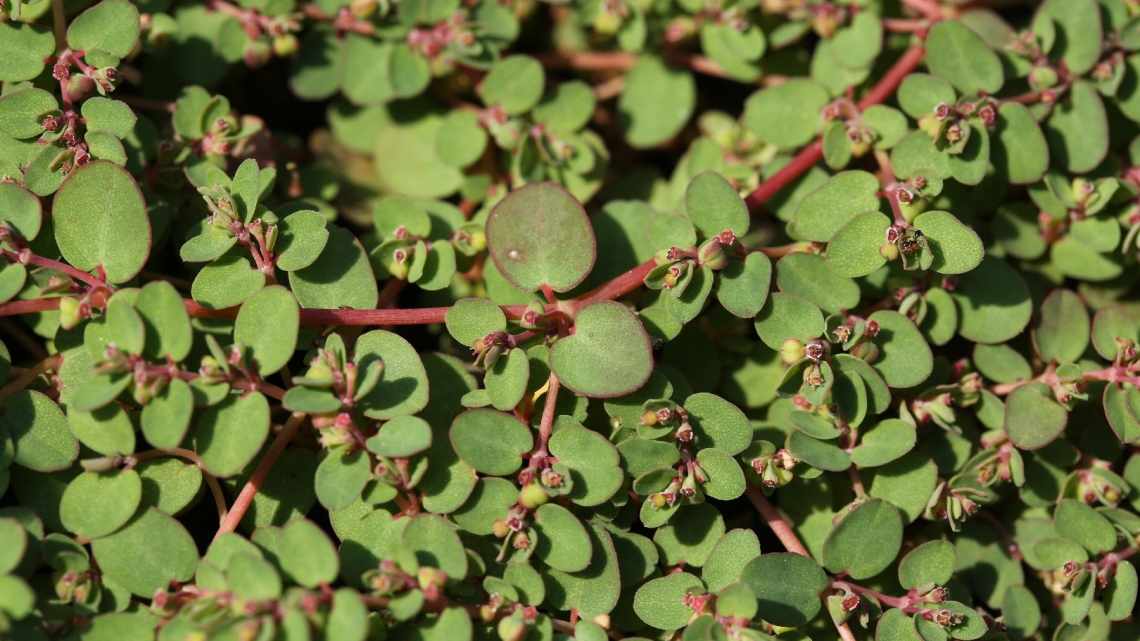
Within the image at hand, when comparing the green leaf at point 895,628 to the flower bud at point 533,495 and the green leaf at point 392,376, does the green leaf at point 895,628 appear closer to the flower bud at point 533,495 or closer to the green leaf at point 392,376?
the flower bud at point 533,495

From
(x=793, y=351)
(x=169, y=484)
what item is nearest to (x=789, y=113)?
(x=793, y=351)

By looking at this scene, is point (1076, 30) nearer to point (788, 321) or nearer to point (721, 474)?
point (788, 321)

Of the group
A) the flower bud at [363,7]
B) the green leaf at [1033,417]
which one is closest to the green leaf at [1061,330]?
the green leaf at [1033,417]

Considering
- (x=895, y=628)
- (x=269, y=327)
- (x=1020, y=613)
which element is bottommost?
(x=1020, y=613)

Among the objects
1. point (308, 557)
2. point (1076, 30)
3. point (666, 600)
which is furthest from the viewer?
point (1076, 30)

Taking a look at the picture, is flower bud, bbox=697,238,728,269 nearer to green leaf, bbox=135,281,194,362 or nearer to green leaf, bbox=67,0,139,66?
green leaf, bbox=135,281,194,362
